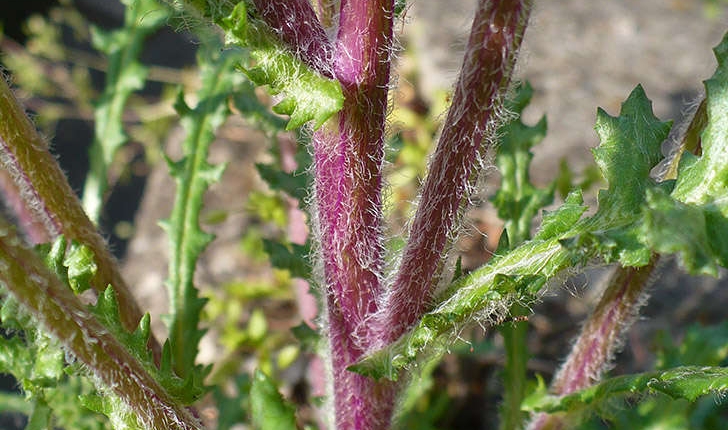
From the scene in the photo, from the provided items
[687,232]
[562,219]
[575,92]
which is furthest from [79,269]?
[575,92]

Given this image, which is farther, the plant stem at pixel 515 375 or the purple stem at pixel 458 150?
the plant stem at pixel 515 375

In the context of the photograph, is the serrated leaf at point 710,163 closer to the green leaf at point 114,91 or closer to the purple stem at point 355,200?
the purple stem at point 355,200

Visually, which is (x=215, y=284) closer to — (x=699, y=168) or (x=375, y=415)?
(x=375, y=415)

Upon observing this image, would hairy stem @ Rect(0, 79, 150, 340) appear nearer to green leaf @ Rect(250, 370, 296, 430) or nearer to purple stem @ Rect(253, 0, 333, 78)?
→ green leaf @ Rect(250, 370, 296, 430)

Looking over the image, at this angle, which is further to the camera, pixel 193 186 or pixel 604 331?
pixel 193 186

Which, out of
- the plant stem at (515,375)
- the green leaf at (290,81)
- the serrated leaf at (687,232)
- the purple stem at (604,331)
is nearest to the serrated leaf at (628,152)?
the serrated leaf at (687,232)

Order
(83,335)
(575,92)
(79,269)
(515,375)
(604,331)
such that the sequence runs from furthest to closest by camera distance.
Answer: (575,92)
(515,375)
(604,331)
(79,269)
(83,335)

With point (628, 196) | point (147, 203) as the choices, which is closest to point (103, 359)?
point (628, 196)

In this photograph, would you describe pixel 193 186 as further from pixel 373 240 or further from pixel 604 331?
pixel 604 331
